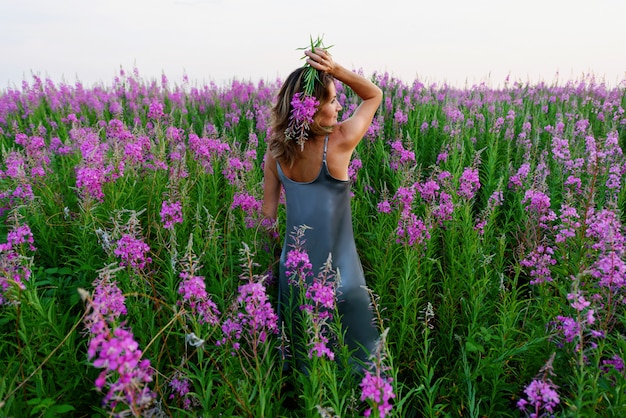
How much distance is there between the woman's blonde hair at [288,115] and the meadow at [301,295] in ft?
2.30

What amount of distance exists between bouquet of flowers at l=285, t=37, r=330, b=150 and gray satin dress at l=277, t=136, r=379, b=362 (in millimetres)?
263

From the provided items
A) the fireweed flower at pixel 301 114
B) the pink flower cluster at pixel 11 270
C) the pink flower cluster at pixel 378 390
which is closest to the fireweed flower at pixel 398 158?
the fireweed flower at pixel 301 114

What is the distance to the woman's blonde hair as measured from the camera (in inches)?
125

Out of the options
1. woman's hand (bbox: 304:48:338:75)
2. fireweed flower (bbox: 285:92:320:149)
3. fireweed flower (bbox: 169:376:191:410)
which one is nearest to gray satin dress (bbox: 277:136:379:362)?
fireweed flower (bbox: 285:92:320:149)

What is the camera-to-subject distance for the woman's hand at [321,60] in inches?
121

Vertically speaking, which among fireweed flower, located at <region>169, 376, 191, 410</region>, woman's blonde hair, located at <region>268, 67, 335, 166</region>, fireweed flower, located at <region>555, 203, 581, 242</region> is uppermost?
woman's blonde hair, located at <region>268, 67, 335, 166</region>

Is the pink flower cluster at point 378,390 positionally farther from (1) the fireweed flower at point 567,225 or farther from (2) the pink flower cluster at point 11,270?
(1) the fireweed flower at point 567,225

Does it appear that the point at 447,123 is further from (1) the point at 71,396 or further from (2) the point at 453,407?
(1) the point at 71,396

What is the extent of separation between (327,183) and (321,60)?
2.82ft

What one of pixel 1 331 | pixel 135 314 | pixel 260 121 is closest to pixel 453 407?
pixel 135 314

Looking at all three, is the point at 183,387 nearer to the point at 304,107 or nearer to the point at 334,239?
the point at 334,239

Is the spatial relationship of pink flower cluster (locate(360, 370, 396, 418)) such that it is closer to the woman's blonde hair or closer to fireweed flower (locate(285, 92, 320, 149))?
fireweed flower (locate(285, 92, 320, 149))

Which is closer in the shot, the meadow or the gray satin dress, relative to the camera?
the meadow

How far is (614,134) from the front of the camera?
5828 millimetres
